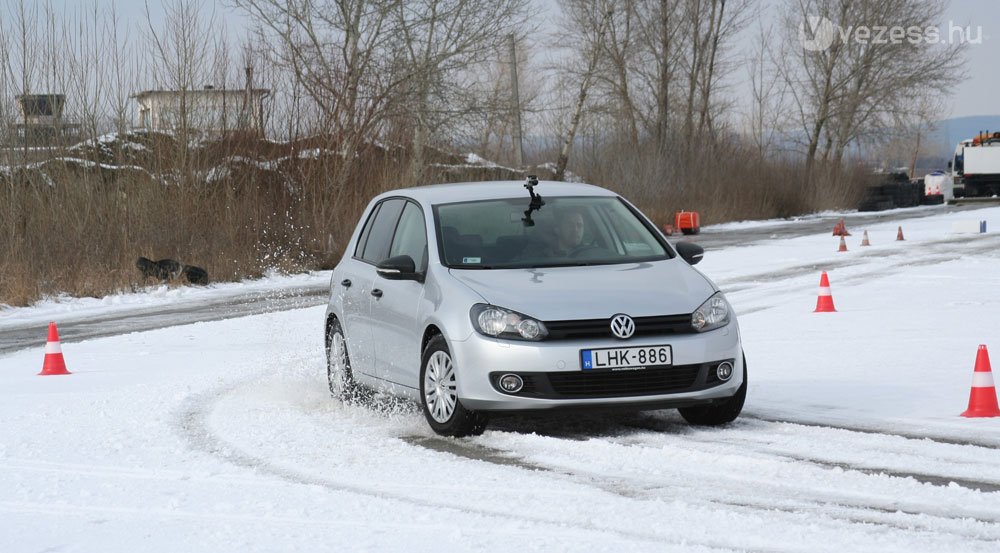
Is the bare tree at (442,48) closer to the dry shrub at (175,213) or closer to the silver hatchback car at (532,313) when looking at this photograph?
the dry shrub at (175,213)

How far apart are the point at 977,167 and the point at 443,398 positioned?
63.5m

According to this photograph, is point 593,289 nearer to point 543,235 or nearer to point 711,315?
point 711,315

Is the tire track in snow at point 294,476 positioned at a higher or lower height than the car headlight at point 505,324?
lower

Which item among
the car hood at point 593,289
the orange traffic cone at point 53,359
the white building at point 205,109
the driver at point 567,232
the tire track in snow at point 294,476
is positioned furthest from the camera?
the white building at point 205,109

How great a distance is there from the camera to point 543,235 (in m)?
8.88

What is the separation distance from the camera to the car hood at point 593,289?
7.75m

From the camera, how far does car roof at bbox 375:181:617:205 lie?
9.22 metres

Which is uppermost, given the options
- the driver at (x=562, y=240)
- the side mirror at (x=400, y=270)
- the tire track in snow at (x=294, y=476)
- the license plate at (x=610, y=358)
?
the driver at (x=562, y=240)

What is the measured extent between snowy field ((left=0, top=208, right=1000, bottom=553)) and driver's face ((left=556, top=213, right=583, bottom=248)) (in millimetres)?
1116

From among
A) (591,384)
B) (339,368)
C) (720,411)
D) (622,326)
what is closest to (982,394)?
(720,411)

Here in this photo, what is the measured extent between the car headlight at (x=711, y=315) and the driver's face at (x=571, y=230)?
3.62ft

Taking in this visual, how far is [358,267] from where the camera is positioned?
9789 millimetres

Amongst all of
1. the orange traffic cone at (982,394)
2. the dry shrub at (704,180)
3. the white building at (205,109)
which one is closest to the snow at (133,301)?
the white building at (205,109)

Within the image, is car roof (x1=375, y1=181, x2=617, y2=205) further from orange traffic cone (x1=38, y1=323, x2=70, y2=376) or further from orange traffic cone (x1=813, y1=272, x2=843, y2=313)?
orange traffic cone (x1=813, y1=272, x2=843, y2=313)
